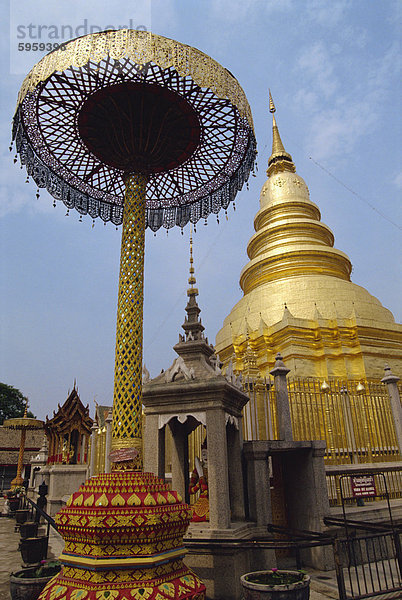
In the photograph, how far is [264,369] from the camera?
2038cm

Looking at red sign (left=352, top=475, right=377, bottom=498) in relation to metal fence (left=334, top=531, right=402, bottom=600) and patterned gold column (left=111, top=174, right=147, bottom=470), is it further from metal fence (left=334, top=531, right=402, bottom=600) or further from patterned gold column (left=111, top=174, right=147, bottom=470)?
patterned gold column (left=111, top=174, right=147, bottom=470)

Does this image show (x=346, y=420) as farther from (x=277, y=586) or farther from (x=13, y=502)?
(x=13, y=502)

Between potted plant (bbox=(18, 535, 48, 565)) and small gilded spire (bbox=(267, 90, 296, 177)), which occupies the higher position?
small gilded spire (bbox=(267, 90, 296, 177))

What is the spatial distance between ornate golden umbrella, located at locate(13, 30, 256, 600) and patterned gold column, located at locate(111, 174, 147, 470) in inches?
0.5

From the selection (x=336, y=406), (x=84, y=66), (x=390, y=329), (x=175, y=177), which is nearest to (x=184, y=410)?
(x=175, y=177)

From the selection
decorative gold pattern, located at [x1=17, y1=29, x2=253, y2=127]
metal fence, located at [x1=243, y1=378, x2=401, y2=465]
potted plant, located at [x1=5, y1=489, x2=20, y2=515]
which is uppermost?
decorative gold pattern, located at [x1=17, y1=29, x2=253, y2=127]

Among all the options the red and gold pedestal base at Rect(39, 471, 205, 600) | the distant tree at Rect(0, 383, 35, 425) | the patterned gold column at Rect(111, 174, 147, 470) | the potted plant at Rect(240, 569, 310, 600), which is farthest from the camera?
the distant tree at Rect(0, 383, 35, 425)

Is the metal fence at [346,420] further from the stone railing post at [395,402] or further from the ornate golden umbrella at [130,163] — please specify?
the ornate golden umbrella at [130,163]

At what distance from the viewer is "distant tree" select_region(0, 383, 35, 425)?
157ft

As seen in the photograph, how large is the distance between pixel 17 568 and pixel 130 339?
21.0ft

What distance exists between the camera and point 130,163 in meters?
6.18

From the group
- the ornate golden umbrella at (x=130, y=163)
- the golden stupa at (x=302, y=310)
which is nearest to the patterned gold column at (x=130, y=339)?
the ornate golden umbrella at (x=130, y=163)

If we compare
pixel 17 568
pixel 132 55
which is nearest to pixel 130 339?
pixel 132 55

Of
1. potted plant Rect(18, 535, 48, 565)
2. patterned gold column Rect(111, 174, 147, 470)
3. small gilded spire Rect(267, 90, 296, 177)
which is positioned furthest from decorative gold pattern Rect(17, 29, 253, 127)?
small gilded spire Rect(267, 90, 296, 177)
